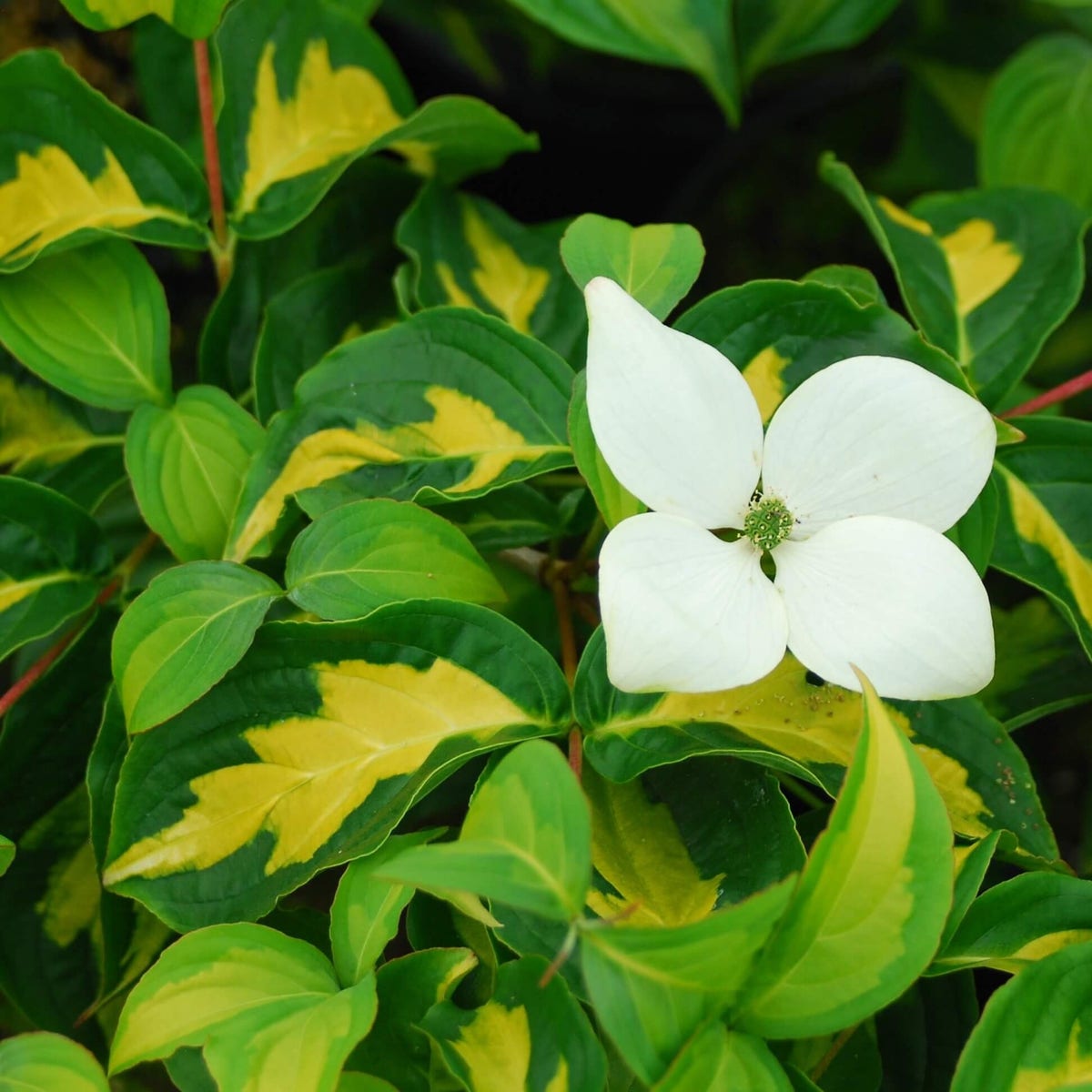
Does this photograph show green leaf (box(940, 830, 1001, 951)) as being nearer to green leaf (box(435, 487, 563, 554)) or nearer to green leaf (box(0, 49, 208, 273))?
green leaf (box(435, 487, 563, 554))

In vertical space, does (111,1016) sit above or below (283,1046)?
below

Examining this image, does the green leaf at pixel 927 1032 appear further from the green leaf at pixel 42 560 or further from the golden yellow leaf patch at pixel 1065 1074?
the green leaf at pixel 42 560

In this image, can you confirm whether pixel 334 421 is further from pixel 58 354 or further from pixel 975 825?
pixel 975 825

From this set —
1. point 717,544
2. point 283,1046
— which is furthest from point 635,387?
point 283,1046

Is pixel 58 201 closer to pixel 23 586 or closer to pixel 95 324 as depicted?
pixel 95 324

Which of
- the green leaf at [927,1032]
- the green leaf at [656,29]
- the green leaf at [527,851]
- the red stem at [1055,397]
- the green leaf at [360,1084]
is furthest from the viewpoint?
the green leaf at [656,29]

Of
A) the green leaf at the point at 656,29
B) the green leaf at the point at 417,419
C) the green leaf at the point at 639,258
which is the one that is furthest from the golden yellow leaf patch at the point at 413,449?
the green leaf at the point at 656,29

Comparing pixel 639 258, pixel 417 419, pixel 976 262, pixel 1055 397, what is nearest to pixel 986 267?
pixel 976 262
